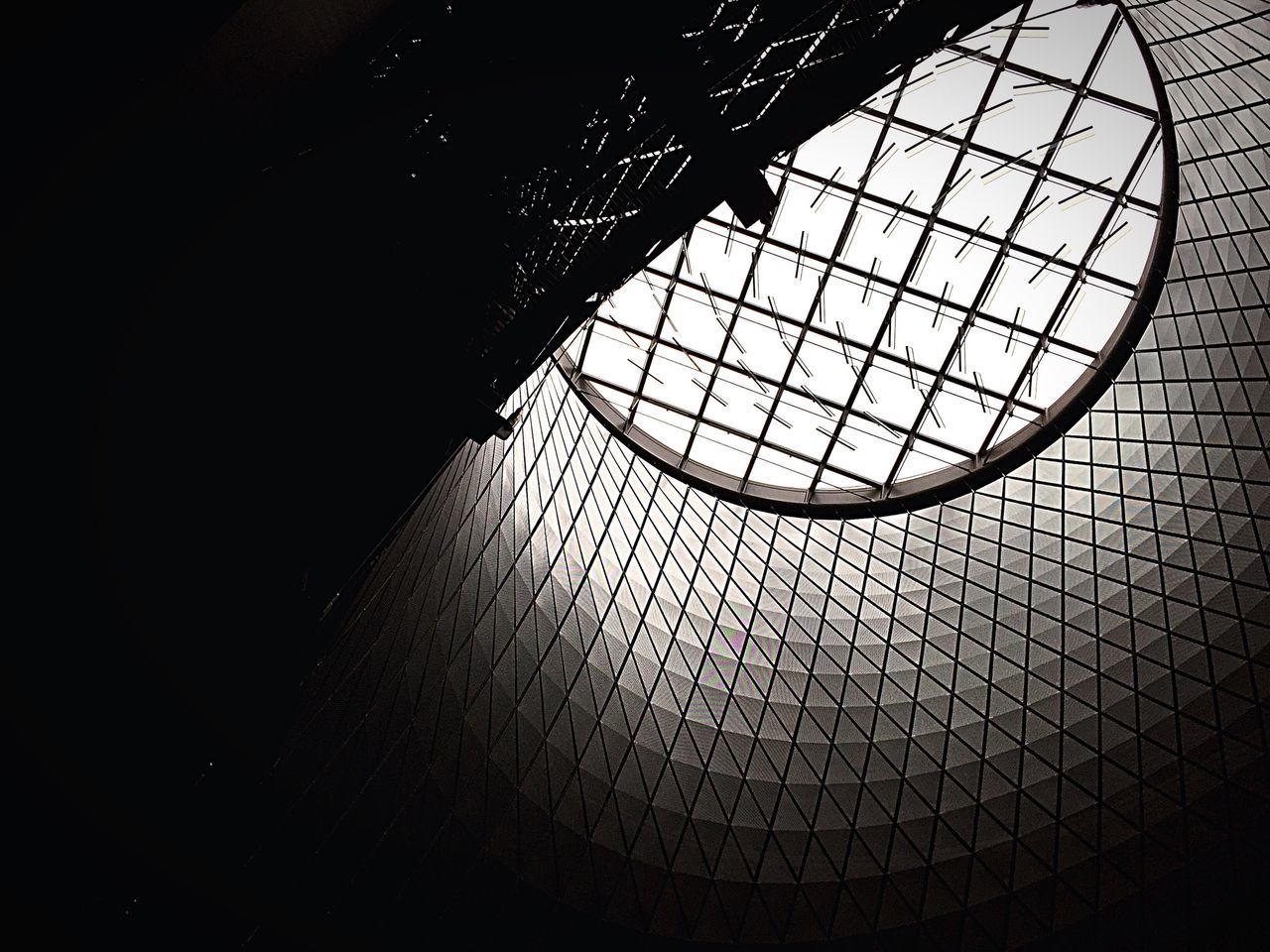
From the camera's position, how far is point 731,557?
106 ft

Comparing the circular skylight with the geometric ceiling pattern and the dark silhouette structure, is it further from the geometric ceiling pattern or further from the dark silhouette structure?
the geometric ceiling pattern

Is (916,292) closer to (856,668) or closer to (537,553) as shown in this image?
(856,668)

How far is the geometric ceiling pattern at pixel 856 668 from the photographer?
2531 cm

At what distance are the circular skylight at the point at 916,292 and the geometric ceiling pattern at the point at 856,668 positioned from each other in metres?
1.04

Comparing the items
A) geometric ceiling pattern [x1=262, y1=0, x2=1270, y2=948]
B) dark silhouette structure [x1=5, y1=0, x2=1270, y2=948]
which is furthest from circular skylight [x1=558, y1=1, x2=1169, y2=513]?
geometric ceiling pattern [x1=262, y1=0, x2=1270, y2=948]

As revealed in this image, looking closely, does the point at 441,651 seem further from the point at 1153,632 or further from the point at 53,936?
the point at 1153,632

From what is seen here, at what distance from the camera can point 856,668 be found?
102ft

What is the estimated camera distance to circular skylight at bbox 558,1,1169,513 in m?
24.3

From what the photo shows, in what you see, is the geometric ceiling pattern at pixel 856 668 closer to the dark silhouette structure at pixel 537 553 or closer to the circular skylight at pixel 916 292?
the dark silhouette structure at pixel 537 553

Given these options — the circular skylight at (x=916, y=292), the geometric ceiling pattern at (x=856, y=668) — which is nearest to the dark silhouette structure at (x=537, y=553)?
the geometric ceiling pattern at (x=856, y=668)

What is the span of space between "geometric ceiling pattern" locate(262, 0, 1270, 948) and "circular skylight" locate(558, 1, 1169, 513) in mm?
1037

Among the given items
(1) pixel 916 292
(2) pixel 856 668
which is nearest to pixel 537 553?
(2) pixel 856 668

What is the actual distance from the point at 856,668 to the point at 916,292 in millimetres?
11489

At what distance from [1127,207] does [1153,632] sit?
11.2 metres
